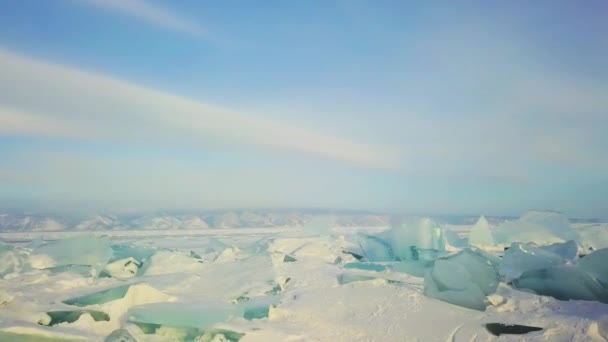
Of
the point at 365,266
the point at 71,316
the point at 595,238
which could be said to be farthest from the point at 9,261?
the point at 595,238

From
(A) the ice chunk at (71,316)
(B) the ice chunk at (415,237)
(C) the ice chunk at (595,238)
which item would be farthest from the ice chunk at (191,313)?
(C) the ice chunk at (595,238)

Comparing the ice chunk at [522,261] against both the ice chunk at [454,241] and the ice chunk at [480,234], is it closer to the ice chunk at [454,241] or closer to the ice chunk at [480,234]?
the ice chunk at [480,234]

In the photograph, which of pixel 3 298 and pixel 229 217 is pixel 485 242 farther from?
pixel 229 217

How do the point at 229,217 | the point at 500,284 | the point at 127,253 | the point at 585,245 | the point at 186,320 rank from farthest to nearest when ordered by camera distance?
the point at 229,217, the point at 585,245, the point at 127,253, the point at 500,284, the point at 186,320

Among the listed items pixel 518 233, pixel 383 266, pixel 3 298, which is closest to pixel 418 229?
pixel 383 266

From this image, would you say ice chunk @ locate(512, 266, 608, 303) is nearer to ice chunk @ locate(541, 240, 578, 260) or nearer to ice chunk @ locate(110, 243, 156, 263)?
ice chunk @ locate(541, 240, 578, 260)

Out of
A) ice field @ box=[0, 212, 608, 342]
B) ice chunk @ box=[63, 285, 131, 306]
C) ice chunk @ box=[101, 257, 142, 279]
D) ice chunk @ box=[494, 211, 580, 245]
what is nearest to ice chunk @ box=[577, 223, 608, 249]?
ice chunk @ box=[494, 211, 580, 245]
